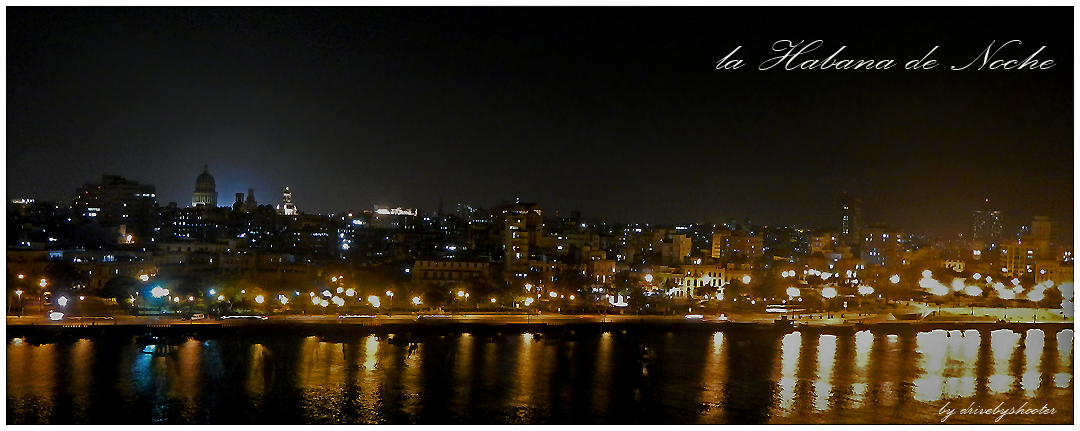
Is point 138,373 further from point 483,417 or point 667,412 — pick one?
point 667,412

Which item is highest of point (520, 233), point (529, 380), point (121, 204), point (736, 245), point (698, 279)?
point (121, 204)

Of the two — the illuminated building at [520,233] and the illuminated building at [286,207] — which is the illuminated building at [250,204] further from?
the illuminated building at [520,233]

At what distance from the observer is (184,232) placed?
15.5 meters

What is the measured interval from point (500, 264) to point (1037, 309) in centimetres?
617

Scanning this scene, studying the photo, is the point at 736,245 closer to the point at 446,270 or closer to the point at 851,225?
the point at 851,225

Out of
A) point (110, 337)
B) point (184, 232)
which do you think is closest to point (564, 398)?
point (110, 337)

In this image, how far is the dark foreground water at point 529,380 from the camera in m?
5.26

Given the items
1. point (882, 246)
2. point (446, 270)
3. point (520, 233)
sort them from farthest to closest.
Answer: point (882, 246) → point (520, 233) → point (446, 270)

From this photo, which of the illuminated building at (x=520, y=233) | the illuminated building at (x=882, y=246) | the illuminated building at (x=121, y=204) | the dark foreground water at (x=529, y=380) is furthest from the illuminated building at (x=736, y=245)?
the illuminated building at (x=121, y=204)

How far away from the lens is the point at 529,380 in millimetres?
6195

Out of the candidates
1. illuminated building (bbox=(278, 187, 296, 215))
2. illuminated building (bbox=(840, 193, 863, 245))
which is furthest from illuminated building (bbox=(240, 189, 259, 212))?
illuminated building (bbox=(840, 193, 863, 245))

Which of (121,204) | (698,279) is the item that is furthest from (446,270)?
(121,204)

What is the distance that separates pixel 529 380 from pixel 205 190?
52.2ft

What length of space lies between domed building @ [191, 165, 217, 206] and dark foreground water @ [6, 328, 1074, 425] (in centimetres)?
1345
